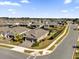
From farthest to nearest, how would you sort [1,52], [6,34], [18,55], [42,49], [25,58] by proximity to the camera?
[6,34]
[42,49]
[1,52]
[18,55]
[25,58]

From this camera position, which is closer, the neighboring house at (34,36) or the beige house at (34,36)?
the neighboring house at (34,36)

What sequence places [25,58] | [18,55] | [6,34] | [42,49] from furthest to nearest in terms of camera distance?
[6,34] < [42,49] < [18,55] < [25,58]

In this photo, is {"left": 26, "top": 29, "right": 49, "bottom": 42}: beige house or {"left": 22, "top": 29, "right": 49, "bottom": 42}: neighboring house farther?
{"left": 26, "top": 29, "right": 49, "bottom": 42}: beige house

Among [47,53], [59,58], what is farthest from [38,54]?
[59,58]

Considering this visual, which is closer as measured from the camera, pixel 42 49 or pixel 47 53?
pixel 47 53

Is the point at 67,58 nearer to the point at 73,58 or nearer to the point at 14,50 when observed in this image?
the point at 73,58

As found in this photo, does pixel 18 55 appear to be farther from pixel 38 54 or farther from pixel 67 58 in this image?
pixel 67 58

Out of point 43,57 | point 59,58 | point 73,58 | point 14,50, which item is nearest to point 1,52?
point 14,50

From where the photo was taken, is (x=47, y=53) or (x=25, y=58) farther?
(x=47, y=53)

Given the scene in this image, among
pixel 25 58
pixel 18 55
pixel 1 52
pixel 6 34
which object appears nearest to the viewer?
pixel 25 58
